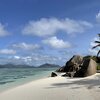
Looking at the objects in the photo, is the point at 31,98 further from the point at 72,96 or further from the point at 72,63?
the point at 72,63

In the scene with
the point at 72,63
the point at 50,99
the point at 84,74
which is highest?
the point at 72,63

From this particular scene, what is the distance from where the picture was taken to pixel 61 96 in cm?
1534

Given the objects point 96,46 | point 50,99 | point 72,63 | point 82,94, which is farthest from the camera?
point 72,63

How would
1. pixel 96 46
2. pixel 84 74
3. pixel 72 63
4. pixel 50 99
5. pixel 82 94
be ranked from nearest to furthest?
pixel 50 99 < pixel 82 94 < pixel 84 74 < pixel 96 46 < pixel 72 63

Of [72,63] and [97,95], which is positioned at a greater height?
[72,63]

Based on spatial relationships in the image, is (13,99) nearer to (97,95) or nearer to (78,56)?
(97,95)

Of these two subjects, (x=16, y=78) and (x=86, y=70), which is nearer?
(x=86, y=70)

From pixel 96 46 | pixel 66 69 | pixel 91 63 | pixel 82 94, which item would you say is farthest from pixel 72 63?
pixel 82 94

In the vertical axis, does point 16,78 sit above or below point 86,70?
below

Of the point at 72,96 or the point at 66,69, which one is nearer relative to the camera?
the point at 72,96

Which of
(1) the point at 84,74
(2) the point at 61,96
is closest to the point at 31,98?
(2) the point at 61,96

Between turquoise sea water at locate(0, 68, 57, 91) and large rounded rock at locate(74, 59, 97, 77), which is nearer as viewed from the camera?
turquoise sea water at locate(0, 68, 57, 91)

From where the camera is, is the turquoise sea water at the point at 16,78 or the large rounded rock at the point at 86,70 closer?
the turquoise sea water at the point at 16,78

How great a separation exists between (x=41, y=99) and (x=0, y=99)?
262 centimetres
